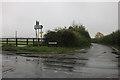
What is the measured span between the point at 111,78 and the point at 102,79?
18.6 inches

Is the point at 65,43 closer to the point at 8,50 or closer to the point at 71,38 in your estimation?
the point at 71,38

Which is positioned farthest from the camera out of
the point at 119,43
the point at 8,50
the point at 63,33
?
the point at 119,43

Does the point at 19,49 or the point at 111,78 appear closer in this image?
the point at 111,78

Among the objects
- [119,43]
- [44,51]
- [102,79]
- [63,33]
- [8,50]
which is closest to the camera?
[102,79]

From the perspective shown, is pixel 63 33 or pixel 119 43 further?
pixel 119 43

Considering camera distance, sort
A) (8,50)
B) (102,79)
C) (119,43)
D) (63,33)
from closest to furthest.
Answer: (102,79), (8,50), (63,33), (119,43)

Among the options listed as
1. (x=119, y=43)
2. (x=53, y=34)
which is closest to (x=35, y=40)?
(x=53, y=34)

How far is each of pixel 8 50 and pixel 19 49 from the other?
4.43ft

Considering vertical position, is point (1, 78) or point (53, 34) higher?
point (53, 34)

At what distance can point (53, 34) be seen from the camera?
24.7 m

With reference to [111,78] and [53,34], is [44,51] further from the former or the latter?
[111,78]

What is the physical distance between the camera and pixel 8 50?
20328 mm

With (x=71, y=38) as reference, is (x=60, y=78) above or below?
below

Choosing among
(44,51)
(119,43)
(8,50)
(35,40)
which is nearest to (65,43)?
(35,40)
